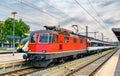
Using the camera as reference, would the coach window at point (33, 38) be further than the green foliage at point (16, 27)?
No

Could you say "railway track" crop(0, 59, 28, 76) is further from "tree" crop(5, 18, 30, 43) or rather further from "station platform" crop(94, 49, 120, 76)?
"tree" crop(5, 18, 30, 43)

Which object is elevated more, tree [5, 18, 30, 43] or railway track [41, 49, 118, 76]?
tree [5, 18, 30, 43]

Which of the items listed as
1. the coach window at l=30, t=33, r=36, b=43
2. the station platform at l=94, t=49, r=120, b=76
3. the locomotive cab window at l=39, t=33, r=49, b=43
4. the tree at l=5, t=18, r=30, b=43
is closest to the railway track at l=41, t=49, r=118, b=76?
the station platform at l=94, t=49, r=120, b=76

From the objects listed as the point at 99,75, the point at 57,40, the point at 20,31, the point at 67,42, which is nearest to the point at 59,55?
the point at 57,40

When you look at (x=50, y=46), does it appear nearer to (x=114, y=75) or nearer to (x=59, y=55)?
(x=59, y=55)

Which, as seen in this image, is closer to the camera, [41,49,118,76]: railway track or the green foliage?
[41,49,118,76]: railway track

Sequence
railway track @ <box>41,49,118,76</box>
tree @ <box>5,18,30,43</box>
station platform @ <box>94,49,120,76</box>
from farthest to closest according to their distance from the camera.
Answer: tree @ <box>5,18,30,43</box>, station platform @ <box>94,49,120,76</box>, railway track @ <box>41,49,118,76</box>

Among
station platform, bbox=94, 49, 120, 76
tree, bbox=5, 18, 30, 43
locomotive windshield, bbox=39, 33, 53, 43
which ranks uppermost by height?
tree, bbox=5, 18, 30, 43

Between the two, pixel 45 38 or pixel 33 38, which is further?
pixel 33 38

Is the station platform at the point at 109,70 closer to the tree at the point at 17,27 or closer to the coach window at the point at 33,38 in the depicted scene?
the coach window at the point at 33,38

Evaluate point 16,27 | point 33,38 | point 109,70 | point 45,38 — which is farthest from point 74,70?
point 16,27

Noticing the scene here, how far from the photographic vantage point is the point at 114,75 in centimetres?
1616

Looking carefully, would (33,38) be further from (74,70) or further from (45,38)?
(74,70)

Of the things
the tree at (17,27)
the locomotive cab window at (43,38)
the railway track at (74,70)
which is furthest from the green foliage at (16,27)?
the locomotive cab window at (43,38)
